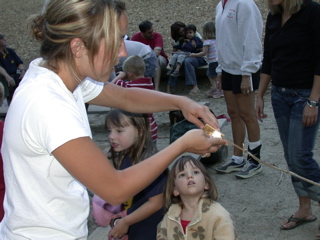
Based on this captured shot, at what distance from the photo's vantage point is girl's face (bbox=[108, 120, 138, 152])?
2781 mm

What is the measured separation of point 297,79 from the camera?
313 cm

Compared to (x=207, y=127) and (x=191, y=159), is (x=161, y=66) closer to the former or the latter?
(x=191, y=159)

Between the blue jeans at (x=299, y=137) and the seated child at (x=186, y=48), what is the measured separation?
18.0ft

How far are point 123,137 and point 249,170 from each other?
2087 mm

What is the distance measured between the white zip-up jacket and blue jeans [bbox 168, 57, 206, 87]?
406cm

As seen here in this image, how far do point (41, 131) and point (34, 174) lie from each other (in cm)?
19

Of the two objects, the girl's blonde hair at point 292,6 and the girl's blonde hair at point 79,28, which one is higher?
the girl's blonde hair at point 79,28

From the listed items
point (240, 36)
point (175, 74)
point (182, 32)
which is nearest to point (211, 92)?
point (175, 74)

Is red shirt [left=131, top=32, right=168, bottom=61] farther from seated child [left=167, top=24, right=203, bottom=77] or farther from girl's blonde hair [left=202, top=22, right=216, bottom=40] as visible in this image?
girl's blonde hair [left=202, top=22, right=216, bottom=40]

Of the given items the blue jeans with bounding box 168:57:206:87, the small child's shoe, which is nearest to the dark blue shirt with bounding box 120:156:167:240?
the blue jeans with bounding box 168:57:206:87

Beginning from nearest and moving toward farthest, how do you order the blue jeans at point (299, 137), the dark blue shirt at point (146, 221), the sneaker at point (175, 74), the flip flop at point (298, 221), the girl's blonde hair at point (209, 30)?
the dark blue shirt at point (146, 221) → the blue jeans at point (299, 137) → the flip flop at point (298, 221) → the girl's blonde hair at point (209, 30) → the sneaker at point (175, 74)

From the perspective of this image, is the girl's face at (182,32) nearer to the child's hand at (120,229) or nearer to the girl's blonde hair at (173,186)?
the girl's blonde hair at (173,186)

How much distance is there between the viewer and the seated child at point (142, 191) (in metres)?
2.60

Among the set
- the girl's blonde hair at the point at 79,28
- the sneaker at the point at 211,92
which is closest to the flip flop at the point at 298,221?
the girl's blonde hair at the point at 79,28
